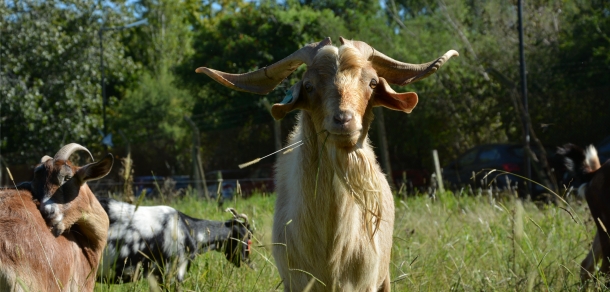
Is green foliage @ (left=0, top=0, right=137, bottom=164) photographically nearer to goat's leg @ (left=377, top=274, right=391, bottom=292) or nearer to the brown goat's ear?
goat's leg @ (left=377, top=274, right=391, bottom=292)

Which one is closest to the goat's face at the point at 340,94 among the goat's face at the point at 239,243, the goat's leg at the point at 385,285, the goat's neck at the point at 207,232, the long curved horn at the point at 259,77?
the long curved horn at the point at 259,77

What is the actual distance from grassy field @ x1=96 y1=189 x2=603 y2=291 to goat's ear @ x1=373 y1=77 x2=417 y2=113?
0.78m

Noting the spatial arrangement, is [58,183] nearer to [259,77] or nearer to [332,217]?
[259,77]

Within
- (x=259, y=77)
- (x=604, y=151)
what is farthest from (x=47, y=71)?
(x=259, y=77)

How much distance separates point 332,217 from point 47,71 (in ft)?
71.9

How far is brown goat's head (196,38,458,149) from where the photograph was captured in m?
3.86

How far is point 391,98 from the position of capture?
4.34 m

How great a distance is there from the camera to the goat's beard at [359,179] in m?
4.07

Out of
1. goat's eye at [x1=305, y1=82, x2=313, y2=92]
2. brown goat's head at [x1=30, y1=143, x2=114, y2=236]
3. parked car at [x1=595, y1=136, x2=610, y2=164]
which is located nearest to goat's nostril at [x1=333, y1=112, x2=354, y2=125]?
goat's eye at [x1=305, y1=82, x2=313, y2=92]

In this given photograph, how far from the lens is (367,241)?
4391 mm

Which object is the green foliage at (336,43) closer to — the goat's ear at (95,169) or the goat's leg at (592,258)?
the goat's leg at (592,258)

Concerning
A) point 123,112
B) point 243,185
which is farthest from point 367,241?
point 123,112

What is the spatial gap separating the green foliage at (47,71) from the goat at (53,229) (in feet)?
62.9

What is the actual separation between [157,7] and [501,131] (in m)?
30.2
